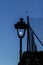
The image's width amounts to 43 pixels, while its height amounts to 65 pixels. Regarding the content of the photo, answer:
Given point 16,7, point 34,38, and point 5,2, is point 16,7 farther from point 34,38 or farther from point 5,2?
point 34,38

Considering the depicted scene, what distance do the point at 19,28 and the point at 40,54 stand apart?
2.77ft

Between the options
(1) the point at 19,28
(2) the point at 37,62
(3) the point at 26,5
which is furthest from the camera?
(3) the point at 26,5

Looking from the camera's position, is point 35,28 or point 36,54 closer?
point 36,54

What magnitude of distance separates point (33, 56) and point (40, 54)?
20 cm

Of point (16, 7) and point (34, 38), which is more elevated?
point (16, 7)

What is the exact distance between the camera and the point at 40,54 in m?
4.11

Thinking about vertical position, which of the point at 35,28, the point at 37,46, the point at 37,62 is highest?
the point at 35,28

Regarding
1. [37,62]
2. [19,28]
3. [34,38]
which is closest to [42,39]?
[34,38]

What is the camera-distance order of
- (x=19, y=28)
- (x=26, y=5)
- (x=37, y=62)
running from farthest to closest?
(x=26, y=5), (x=19, y=28), (x=37, y=62)

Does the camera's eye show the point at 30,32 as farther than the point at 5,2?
No

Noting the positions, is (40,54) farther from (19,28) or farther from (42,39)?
(42,39)

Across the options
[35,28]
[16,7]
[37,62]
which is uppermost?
[16,7]

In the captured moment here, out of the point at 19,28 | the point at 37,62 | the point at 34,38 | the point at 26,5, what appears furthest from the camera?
the point at 26,5

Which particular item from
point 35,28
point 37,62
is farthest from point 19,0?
point 37,62
